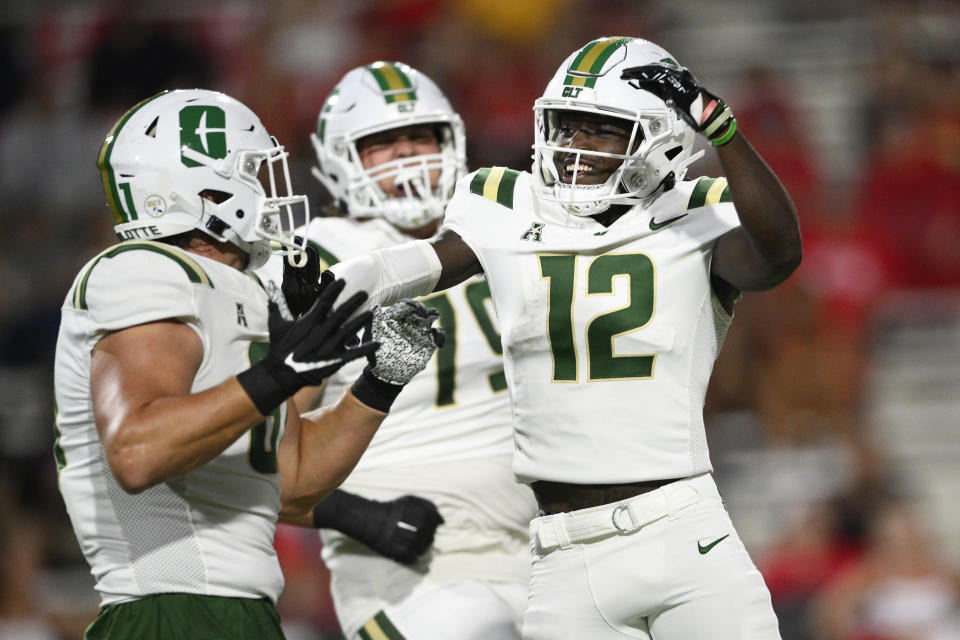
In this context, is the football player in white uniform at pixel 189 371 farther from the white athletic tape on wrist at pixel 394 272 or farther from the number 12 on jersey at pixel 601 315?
the number 12 on jersey at pixel 601 315

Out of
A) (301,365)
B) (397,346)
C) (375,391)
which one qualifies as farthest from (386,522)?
(301,365)

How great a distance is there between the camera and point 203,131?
2850 mm

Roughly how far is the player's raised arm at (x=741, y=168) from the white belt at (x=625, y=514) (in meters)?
0.52

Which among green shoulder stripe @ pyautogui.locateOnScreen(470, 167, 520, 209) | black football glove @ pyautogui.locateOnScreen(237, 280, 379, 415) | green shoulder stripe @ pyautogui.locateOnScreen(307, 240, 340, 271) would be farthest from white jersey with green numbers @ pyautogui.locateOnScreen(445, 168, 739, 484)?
green shoulder stripe @ pyautogui.locateOnScreen(307, 240, 340, 271)

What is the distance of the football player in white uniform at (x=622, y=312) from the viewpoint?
2.76m

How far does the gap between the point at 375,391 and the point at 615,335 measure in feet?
1.85

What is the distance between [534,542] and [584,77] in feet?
3.42

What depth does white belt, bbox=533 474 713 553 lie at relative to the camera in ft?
9.22

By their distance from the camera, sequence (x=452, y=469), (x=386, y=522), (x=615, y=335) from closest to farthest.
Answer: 1. (x=615, y=335)
2. (x=386, y=522)
3. (x=452, y=469)

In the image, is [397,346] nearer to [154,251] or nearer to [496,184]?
[496,184]

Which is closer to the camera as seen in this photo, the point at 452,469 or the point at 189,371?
the point at 189,371

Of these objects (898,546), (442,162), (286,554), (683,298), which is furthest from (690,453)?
(286,554)

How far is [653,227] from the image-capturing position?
2.94 meters

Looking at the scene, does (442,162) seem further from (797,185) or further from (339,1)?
(339,1)
